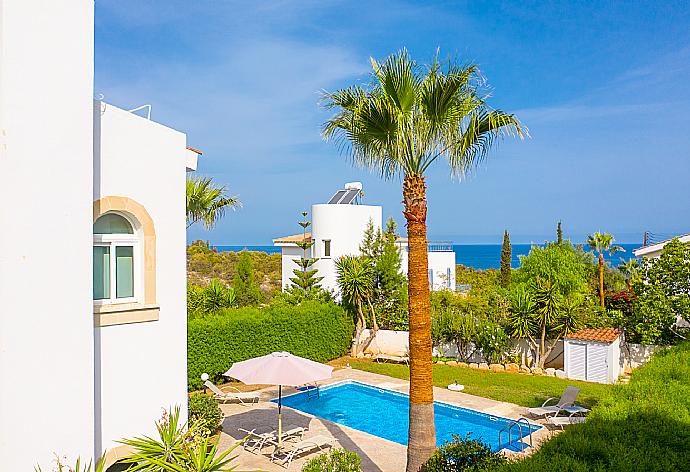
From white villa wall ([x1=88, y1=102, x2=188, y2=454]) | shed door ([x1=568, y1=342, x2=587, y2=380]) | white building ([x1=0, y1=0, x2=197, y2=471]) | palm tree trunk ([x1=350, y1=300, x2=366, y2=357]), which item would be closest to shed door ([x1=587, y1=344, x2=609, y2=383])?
shed door ([x1=568, y1=342, x2=587, y2=380])

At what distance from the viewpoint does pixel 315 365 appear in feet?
44.7

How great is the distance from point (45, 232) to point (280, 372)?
7.33 metres

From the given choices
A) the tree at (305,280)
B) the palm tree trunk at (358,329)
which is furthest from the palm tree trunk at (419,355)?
the tree at (305,280)

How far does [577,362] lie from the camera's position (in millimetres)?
20484

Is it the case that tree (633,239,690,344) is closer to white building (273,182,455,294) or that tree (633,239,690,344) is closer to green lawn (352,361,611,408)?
green lawn (352,361,611,408)

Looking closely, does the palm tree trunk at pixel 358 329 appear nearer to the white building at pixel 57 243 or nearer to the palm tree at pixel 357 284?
the palm tree at pixel 357 284

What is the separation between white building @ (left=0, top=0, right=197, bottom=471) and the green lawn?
1341 centimetres

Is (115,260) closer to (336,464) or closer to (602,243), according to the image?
(336,464)

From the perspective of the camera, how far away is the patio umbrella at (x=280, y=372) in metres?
12.6

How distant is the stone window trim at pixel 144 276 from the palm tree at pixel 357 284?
1601cm

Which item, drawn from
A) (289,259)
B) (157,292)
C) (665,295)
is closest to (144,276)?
(157,292)

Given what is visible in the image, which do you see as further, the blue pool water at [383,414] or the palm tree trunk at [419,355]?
the blue pool water at [383,414]

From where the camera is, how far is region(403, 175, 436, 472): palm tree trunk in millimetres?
9695

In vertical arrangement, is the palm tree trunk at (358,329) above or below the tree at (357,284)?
below
